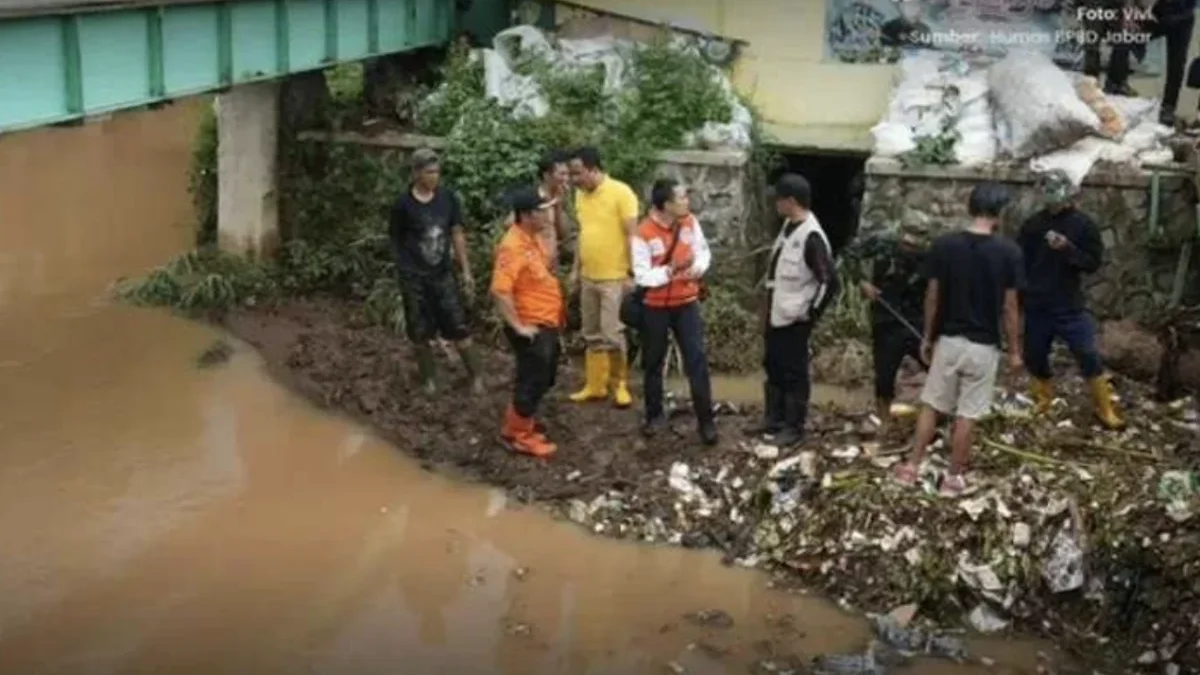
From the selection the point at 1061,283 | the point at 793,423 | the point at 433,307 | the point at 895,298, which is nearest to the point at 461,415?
the point at 433,307

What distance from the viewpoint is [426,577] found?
8.15 metres

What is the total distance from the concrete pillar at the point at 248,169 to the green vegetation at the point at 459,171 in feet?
0.59

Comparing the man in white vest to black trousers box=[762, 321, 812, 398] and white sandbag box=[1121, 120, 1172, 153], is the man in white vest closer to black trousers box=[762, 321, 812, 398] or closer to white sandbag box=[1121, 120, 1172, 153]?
black trousers box=[762, 321, 812, 398]

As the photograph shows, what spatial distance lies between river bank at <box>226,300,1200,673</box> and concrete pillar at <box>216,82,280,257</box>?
4.04 meters

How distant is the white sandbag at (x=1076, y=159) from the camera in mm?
12047

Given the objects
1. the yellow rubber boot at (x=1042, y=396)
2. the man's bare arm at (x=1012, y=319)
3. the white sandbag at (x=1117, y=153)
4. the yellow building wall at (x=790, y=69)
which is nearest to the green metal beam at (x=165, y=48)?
the yellow building wall at (x=790, y=69)

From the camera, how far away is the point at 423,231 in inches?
386

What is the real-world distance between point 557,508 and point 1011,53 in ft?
24.9

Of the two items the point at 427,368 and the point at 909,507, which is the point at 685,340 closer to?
the point at 909,507

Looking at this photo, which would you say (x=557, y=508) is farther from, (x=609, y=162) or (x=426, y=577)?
(x=609, y=162)

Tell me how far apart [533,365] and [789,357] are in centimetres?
162

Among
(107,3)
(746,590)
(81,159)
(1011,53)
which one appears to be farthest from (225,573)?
(81,159)

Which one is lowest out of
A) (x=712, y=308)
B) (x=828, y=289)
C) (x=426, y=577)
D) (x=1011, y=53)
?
(x=426, y=577)

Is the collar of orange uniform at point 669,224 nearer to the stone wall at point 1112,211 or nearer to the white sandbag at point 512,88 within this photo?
the stone wall at point 1112,211
